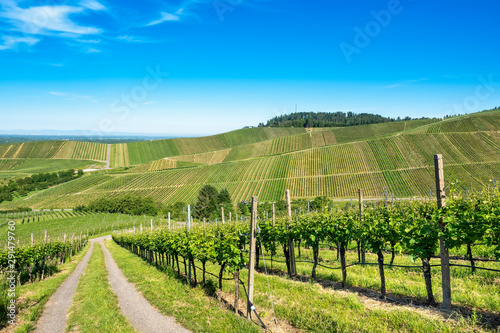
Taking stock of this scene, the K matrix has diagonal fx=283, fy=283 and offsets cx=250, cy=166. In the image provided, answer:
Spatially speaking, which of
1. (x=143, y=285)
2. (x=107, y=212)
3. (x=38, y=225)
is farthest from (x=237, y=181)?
(x=143, y=285)

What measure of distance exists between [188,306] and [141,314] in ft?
5.43

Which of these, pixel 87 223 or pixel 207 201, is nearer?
pixel 87 223

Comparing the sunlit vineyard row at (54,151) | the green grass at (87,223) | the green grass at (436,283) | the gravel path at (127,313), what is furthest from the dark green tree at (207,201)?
the sunlit vineyard row at (54,151)

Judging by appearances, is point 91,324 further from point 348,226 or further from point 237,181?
point 237,181

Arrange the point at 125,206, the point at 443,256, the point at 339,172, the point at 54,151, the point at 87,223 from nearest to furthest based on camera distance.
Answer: the point at 443,256 → the point at 87,223 → the point at 125,206 → the point at 339,172 → the point at 54,151

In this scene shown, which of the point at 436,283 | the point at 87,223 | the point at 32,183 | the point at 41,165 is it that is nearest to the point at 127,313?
the point at 436,283

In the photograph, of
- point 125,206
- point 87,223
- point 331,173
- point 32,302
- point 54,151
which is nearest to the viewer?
point 32,302

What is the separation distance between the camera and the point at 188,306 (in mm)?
9867

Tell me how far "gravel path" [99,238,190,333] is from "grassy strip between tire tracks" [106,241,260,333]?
0.22 metres

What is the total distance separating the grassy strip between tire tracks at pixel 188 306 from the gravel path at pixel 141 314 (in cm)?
22

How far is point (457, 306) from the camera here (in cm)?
715

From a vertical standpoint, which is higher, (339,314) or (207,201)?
(339,314)

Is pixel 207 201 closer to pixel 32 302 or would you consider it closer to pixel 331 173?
pixel 331 173

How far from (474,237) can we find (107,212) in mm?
77462
